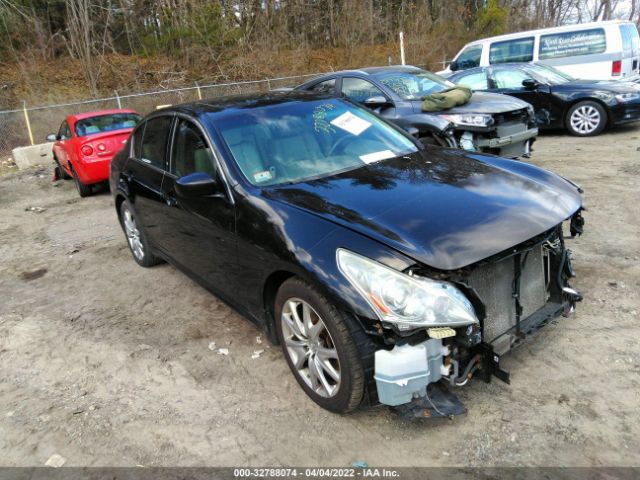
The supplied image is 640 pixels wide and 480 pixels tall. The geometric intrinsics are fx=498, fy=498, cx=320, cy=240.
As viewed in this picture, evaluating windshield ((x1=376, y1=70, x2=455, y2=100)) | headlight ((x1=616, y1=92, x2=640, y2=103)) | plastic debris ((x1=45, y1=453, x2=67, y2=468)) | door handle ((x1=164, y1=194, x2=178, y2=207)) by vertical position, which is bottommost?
plastic debris ((x1=45, y1=453, x2=67, y2=468))

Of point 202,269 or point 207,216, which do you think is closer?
point 207,216

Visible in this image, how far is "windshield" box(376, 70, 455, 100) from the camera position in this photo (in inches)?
306

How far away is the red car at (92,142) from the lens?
8.93 metres

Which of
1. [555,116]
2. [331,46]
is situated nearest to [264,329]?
[555,116]

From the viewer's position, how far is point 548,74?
33.4 ft

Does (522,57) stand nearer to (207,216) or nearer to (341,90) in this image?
(341,90)

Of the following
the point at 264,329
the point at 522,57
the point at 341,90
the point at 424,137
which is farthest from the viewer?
the point at 522,57

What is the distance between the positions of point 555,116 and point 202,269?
28.8 feet

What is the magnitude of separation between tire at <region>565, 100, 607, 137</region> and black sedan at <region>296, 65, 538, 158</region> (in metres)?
2.94

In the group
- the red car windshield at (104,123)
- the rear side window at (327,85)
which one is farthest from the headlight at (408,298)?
the red car windshield at (104,123)

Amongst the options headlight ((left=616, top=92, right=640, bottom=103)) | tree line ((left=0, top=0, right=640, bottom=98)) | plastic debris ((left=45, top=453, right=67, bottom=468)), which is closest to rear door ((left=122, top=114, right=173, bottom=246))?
plastic debris ((left=45, top=453, right=67, bottom=468))

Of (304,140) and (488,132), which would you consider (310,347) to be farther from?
(488,132)

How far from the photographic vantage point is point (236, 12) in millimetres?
22531

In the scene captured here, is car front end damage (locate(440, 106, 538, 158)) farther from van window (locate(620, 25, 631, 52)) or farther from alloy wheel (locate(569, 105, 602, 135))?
van window (locate(620, 25, 631, 52))
